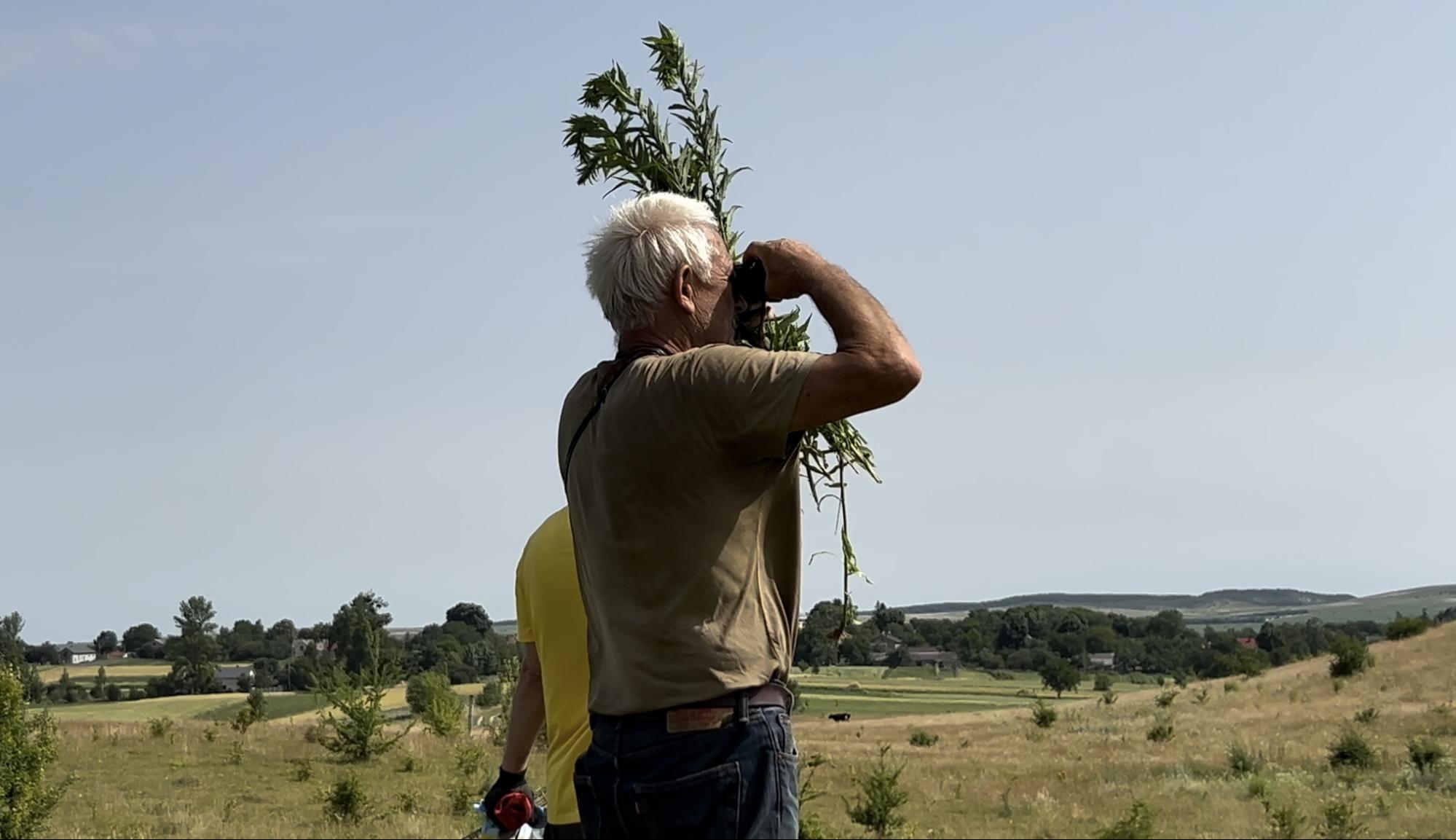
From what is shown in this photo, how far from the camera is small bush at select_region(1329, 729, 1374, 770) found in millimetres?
21078

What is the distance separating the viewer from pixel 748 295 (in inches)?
113

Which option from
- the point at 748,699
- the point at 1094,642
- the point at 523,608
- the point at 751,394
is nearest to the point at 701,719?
the point at 748,699

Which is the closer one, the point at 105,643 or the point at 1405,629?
the point at 1405,629

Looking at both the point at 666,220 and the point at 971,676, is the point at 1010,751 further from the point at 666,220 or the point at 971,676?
the point at 971,676

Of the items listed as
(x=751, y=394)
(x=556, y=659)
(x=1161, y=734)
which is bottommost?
(x=1161, y=734)

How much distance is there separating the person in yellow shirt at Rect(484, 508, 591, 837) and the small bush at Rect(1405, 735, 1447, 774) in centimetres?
1884

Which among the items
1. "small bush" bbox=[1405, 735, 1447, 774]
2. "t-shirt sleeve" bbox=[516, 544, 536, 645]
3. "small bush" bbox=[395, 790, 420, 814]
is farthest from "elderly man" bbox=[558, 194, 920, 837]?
"small bush" bbox=[1405, 735, 1447, 774]

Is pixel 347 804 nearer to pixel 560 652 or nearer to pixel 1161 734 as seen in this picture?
pixel 560 652

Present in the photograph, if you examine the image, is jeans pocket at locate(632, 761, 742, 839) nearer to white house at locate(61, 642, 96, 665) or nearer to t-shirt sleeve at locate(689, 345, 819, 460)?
t-shirt sleeve at locate(689, 345, 819, 460)

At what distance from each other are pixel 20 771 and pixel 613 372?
1417 centimetres

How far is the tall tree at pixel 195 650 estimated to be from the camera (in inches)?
2724

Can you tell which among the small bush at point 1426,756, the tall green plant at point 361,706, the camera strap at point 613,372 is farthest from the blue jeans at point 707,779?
the tall green plant at point 361,706

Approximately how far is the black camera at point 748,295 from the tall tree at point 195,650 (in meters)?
69.2

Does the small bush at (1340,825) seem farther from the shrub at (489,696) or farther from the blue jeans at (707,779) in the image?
the blue jeans at (707,779)
